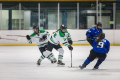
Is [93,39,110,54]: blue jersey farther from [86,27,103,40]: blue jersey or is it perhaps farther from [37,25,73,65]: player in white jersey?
[86,27,103,40]: blue jersey

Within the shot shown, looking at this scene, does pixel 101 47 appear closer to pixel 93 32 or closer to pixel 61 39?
pixel 61 39

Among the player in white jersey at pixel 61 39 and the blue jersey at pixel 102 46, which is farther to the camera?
the player in white jersey at pixel 61 39

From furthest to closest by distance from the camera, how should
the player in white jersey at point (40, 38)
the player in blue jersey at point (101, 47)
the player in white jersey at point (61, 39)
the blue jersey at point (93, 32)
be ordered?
the blue jersey at point (93, 32), the player in white jersey at point (40, 38), the player in white jersey at point (61, 39), the player in blue jersey at point (101, 47)

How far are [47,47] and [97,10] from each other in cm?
927

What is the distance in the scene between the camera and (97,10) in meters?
15.5

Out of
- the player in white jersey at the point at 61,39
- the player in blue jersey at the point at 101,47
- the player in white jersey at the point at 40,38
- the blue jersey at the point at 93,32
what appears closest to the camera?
the player in blue jersey at the point at 101,47

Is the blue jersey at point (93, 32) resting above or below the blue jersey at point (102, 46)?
above

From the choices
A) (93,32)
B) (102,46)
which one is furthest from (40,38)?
(102,46)

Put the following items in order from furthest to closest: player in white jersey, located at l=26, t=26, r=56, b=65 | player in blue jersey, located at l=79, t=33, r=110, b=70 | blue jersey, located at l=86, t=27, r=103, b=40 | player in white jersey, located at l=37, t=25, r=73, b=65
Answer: blue jersey, located at l=86, t=27, r=103, b=40, player in white jersey, located at l=26, t=26, r=56, b=65, player in white jersey, located at l=37, t=25, r=73, b=65, player in blue jersey, located at l=79, t=33, r=110, b=70

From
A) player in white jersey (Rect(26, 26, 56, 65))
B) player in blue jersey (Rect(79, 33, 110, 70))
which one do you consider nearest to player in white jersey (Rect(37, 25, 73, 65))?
player in white jersey (Rect(26, 26, 56, 65))

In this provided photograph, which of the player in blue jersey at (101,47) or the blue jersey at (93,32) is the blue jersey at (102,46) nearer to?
the player in blue jersey at (101,47)

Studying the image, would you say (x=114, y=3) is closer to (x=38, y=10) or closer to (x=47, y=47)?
(x=38, y=10)

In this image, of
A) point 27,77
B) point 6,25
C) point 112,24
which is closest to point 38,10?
point 6,25

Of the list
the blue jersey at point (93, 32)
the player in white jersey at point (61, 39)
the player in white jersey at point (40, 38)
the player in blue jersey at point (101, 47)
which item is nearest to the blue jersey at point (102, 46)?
the player in blue jersey at point (101, 47)
